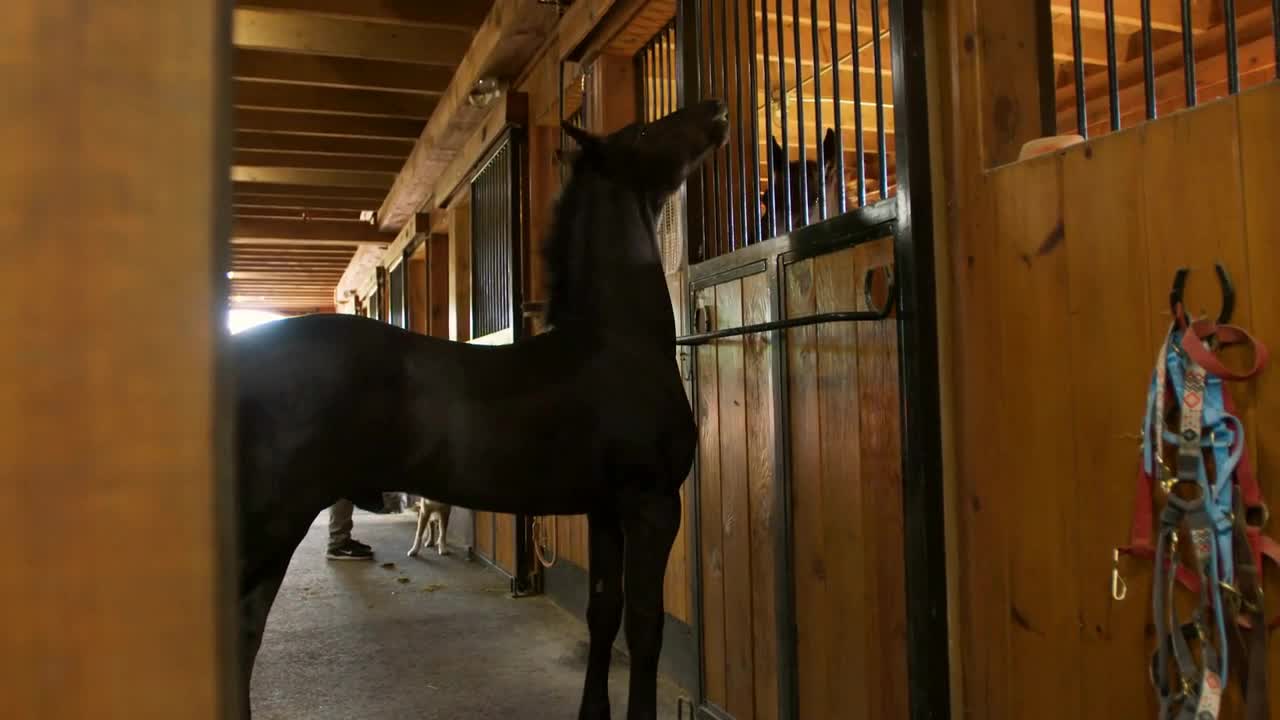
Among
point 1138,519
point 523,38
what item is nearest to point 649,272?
point 1138,519

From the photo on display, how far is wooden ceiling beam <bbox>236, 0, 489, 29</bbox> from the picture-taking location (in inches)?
153

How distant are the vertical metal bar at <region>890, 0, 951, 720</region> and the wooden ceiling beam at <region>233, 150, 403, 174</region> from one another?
18.3 ft

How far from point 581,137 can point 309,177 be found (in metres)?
5.91

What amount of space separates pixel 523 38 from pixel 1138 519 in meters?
3.40

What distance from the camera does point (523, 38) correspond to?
386 centimetres

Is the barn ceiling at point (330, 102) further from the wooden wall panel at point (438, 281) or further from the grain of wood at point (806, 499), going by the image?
the grain of wood at point (806, 499)

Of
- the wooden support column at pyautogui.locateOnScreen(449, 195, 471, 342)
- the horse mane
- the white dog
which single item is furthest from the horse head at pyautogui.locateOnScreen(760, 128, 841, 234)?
the white dog

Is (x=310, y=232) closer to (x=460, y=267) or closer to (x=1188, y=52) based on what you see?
(x=460, y=267)

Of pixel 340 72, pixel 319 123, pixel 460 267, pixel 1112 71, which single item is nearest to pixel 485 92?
pixel 340 72

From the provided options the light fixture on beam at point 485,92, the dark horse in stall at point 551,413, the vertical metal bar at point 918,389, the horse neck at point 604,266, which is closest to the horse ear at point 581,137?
the dark horse in stall at point 551,413

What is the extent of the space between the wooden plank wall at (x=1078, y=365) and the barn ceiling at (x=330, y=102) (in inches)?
54.9

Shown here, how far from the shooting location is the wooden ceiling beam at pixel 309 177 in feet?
22.1

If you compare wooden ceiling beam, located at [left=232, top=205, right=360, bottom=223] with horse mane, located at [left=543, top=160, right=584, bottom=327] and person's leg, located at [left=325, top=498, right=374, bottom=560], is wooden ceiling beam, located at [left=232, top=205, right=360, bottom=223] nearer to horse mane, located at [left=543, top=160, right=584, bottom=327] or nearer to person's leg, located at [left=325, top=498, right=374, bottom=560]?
person's leg, located at [left=325, top=498, right=374, bottom=560]

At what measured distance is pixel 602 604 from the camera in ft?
6.63
